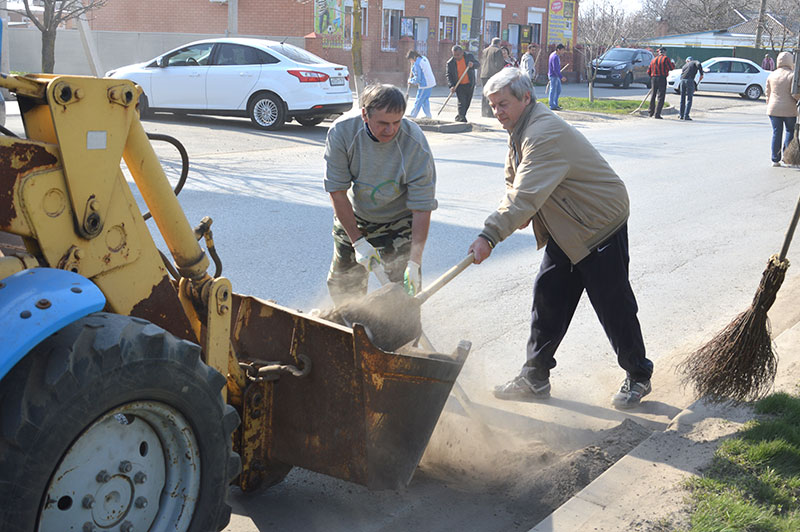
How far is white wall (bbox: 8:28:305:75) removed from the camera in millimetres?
31625

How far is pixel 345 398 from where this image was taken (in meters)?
3.18

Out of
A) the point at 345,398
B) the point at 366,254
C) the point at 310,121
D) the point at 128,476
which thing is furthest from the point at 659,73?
the point at 128,476

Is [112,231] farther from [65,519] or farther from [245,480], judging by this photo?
[245,480]

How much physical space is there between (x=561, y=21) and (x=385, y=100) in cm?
4452

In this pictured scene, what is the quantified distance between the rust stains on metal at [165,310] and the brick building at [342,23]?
26721mm

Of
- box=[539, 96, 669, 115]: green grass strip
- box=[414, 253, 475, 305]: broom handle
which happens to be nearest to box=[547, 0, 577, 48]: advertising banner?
box=[539, 96, 669, 115]: green grass strip

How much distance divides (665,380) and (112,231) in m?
3.68

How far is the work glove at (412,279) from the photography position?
13.1 feet

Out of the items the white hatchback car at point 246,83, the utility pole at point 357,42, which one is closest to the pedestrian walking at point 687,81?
the utility pole at point 357,42

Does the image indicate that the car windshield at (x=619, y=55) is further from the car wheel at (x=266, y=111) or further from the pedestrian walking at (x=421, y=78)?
the car wheel at (x=266, y=111)

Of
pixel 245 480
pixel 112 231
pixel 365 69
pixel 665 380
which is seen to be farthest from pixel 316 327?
pixel 365 69

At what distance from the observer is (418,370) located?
3.18 metres

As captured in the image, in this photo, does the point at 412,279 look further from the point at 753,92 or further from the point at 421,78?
the point at 753,92

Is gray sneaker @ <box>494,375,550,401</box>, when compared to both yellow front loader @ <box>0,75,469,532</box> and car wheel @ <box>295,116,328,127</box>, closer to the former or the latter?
yellow front loader @ <box>0,75,469,532</box>
